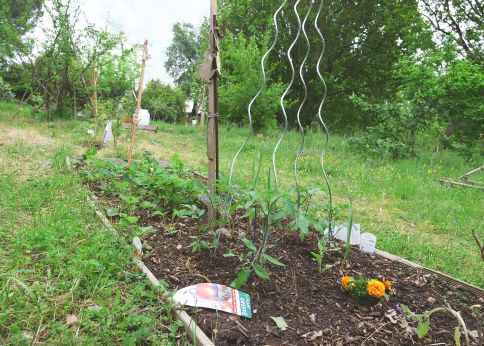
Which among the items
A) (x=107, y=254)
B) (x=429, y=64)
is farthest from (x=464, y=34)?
(x=107, y=254)

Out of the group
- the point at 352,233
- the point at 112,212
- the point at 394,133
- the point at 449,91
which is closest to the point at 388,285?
the point at 352,233

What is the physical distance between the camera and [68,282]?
1.54m

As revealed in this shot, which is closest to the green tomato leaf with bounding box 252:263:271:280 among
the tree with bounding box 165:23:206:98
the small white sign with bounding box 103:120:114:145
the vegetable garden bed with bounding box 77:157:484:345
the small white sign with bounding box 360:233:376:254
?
the vegetable garden bed with bounding box 77:157:484:345

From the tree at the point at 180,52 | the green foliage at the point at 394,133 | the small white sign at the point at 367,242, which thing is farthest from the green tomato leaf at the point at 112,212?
the tree at the point at 180,52

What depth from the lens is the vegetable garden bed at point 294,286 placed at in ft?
4.58

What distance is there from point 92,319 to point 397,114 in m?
6.64

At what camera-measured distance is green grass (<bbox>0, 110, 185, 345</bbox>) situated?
1.31 metres

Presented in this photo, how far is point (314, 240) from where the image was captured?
2223mm

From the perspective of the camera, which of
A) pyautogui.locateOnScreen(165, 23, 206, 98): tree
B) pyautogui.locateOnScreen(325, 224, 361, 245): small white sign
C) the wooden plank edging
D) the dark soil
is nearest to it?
the wooden plank edging

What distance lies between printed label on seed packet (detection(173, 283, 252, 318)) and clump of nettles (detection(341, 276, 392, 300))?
476 millimetres

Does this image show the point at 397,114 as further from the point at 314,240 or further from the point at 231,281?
the point at 231,281

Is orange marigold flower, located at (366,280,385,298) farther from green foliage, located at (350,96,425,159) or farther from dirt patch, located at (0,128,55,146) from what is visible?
green foliage, located at (350,96,425,159)

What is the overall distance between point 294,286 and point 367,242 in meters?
0.70

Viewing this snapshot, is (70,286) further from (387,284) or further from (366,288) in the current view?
(387,284)
